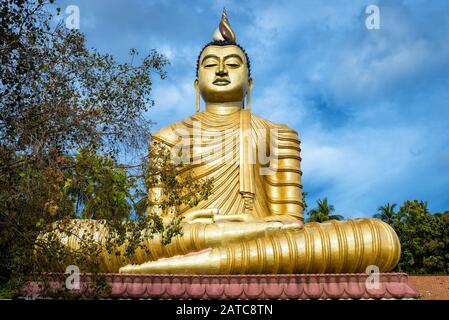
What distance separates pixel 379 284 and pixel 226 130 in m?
4.15

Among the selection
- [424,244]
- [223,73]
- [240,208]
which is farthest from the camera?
[424,244]

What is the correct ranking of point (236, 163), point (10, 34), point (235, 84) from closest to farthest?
point (10, 34) → point (236, 163) → point (235, 84)

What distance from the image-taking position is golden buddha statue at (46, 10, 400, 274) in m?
7.88

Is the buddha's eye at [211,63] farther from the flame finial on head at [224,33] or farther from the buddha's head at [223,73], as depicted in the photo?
the flame finial on head at [224,33]

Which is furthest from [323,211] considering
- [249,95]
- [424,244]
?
[249,95]

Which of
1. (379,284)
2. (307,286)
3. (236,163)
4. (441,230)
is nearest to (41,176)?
(307,286)

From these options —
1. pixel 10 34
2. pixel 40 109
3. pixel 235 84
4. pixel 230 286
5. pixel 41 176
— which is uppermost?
pixel 235 84

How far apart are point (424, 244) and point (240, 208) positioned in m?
14.1

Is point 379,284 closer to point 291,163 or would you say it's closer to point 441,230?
point 291,163

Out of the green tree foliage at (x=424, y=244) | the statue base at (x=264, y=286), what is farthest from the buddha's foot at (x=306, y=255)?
the green tree foliage at (x=424, y=244)

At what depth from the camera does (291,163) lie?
10078mm

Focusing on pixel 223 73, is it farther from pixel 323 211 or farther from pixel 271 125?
pixel 323 211

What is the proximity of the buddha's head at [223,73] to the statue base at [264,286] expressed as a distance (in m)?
4.30

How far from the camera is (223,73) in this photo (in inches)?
424
